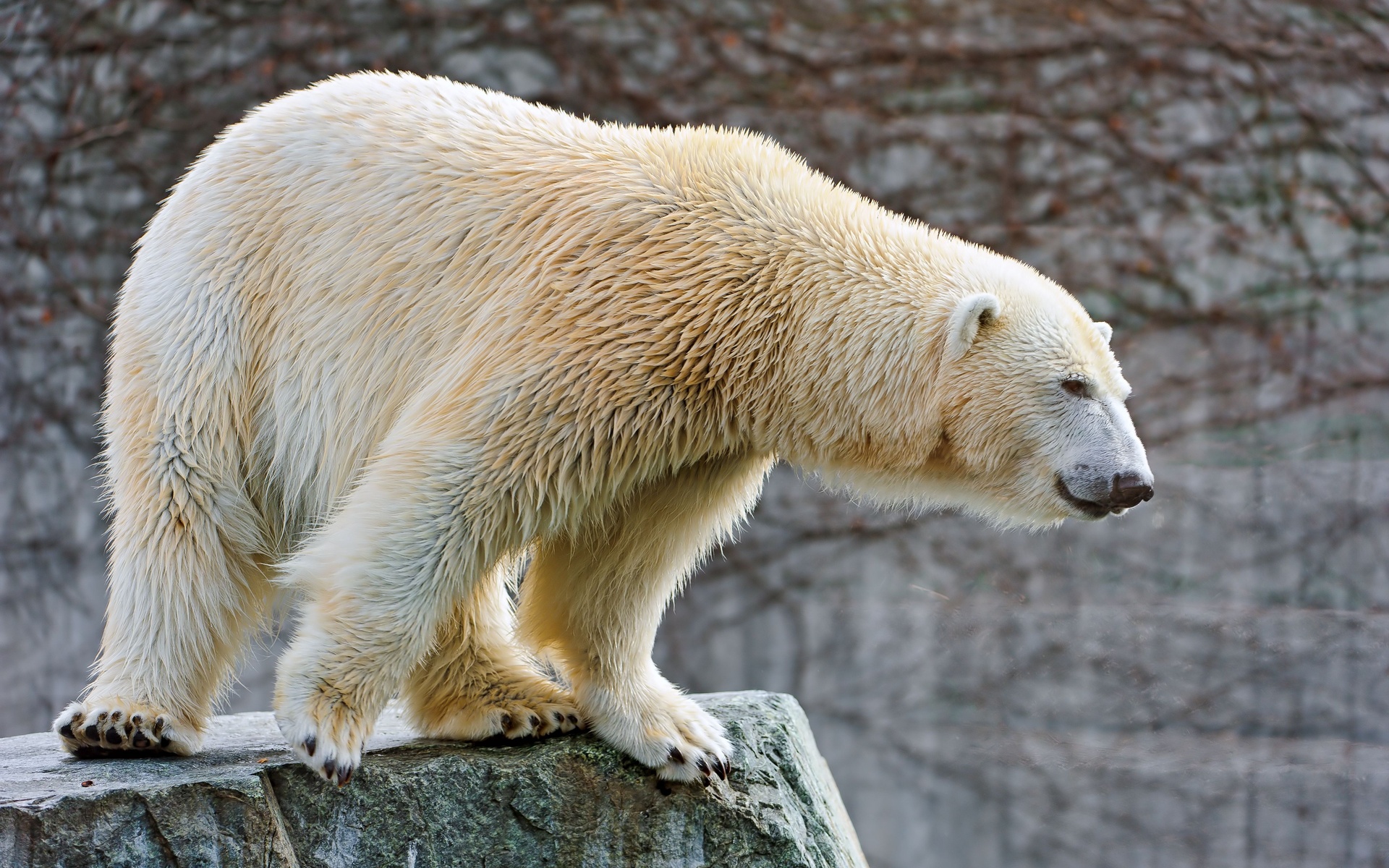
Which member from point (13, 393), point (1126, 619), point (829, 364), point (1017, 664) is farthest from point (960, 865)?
point (13, 393)

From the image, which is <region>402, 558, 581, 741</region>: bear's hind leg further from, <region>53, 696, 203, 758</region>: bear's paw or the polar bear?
<region>53, 696, 203, 758</region>: bear's paw

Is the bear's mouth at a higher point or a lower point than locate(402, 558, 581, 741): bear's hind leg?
higher

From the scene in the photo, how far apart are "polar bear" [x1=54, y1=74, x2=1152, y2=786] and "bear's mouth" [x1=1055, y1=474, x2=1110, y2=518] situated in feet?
0.03

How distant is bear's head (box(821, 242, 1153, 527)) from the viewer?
9.25 ft

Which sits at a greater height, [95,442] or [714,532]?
[714,532]

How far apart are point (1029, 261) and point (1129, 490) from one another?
3.97 m

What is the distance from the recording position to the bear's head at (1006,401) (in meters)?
2.82

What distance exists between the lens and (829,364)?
2.82 m

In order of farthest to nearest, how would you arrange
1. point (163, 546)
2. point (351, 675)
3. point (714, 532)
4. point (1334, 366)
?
point (1334, 366)
point (714, 532)
point (163, 546)
point (351, 675)

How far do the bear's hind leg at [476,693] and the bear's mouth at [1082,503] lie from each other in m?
1.27

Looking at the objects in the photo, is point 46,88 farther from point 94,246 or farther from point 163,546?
point 163,546

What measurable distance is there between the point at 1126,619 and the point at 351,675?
470cm

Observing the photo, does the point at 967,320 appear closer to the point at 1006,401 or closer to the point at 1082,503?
the point at 1006,401

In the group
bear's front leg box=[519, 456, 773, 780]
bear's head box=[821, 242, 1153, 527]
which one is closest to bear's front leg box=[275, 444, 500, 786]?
bear's front leg box=[519, 456, 773, 780]
